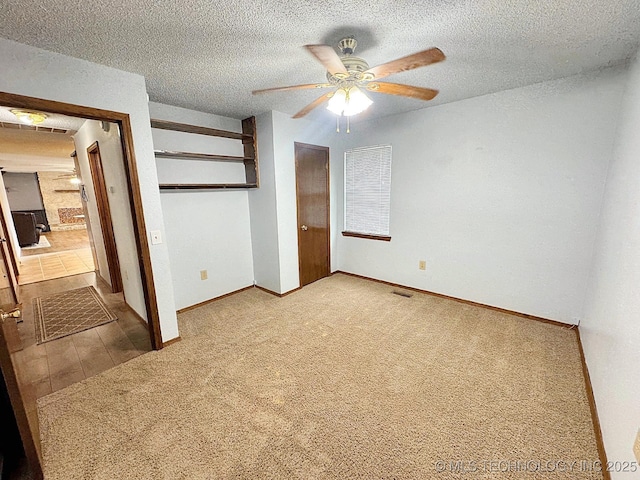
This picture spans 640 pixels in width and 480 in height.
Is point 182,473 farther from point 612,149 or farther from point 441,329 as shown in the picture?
point 612,149

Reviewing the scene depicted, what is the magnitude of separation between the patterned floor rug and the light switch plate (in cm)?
146

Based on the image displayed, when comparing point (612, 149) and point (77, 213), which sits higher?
point (612, 149)

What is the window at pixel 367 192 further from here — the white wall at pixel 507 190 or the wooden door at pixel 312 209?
the wooden door at pixel 312 209

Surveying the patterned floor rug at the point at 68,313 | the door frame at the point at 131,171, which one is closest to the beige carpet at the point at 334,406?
the door frame at the point at 131,171

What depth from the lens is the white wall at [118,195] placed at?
246cm

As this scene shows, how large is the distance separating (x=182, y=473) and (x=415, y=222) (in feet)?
10.2

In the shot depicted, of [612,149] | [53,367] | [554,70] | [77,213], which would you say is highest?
[554,70]

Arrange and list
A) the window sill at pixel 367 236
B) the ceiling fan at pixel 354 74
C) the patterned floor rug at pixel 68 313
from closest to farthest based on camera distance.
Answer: the ceiling fan at pixel 354 74
the patterned floor rug at pixel 68 313
the window sill at pixel 367 236

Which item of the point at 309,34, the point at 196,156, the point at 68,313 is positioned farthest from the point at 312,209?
the point at 68,313

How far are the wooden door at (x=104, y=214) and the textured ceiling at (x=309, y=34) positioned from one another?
171cm

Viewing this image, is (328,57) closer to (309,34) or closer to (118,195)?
(309,34)

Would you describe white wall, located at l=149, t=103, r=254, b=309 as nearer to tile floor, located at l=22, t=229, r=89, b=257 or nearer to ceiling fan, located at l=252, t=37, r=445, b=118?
ceiling fan, located at l=252, t=37, r=445, b=118

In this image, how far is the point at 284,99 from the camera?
106 inches

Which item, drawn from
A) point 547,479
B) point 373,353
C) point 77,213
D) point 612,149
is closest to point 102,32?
point 373,353
